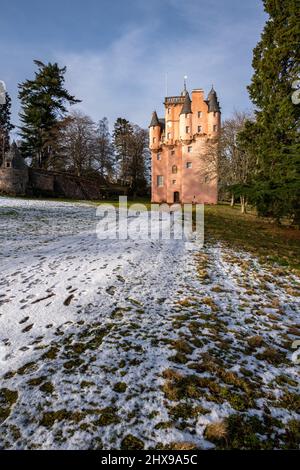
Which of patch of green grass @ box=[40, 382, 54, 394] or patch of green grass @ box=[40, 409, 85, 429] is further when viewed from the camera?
patch of green grass @ box=[40, 382, 54, 394]

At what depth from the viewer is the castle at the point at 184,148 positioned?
124 feet

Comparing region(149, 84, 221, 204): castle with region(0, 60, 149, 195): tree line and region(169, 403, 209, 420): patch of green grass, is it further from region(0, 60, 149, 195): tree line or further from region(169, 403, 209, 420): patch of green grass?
region(169, 403, 209, 420): patch of green grass

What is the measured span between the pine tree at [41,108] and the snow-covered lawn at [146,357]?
41.4 meters

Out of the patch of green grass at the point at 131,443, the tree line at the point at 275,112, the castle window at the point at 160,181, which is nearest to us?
the patch of green grass at the point at 131,443

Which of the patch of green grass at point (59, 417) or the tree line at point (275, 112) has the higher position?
the tree line at point (275, 112)

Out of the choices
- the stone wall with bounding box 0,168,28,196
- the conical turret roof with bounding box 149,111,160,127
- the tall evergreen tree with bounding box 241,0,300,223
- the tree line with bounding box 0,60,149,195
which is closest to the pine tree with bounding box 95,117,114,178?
the tree line with bounding box 0,60,149,195

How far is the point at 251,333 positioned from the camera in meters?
3.90

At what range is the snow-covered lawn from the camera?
7.32ft

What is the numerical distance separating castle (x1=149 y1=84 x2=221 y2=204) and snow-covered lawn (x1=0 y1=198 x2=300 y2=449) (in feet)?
102

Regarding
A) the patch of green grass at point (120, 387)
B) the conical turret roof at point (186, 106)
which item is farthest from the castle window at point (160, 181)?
the patch of green grass at point (120, 387)

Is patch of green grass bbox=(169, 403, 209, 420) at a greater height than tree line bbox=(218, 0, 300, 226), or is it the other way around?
tree line bbox=(218, 0, 300, 226)

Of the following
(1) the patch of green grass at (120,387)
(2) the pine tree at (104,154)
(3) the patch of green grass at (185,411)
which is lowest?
(3) the patch of green grass at (185,411)

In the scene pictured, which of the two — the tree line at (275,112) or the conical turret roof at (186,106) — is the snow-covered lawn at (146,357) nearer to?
the tree line at (275,112)

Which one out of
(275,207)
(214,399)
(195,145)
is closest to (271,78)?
(275,207)
